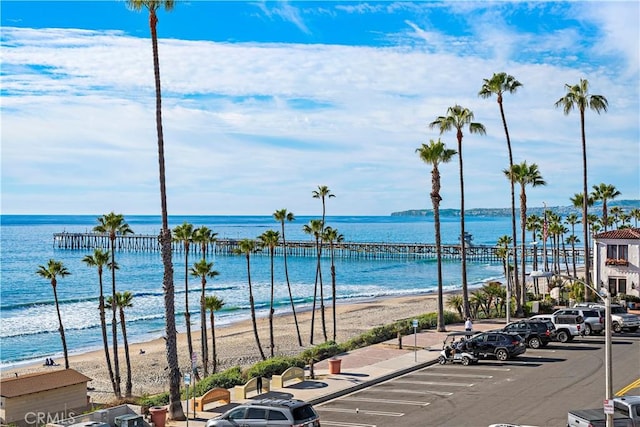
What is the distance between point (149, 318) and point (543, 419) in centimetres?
6656

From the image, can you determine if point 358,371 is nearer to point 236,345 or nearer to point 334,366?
point 334,366

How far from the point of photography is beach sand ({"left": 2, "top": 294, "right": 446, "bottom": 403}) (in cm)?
5191

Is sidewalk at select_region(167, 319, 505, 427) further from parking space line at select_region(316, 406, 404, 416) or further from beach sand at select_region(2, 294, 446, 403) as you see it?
beach sand at select_region(2, 294, 446, 403)

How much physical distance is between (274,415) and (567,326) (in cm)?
2409

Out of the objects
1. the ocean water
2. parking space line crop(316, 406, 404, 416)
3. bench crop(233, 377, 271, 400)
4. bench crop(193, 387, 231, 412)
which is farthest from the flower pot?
the ocean water

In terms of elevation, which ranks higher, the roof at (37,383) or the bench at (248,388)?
the roof at (37,383)

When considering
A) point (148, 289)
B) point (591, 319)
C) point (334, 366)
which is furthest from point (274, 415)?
point (148, 289)

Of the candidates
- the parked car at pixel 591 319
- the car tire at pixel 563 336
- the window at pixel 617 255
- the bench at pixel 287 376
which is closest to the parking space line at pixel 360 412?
the bench at pixel 287 376

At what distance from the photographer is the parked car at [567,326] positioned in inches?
1481

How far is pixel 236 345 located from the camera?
2571 inches

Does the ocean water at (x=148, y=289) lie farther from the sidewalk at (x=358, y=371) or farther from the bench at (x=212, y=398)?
the bench at (x=212, y=398)

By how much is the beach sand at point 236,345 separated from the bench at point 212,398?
781 inches

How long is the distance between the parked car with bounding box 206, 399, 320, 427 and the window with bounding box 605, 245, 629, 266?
40877 millimetres

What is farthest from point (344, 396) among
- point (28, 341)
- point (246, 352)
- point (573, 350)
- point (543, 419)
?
point (28, 341)
